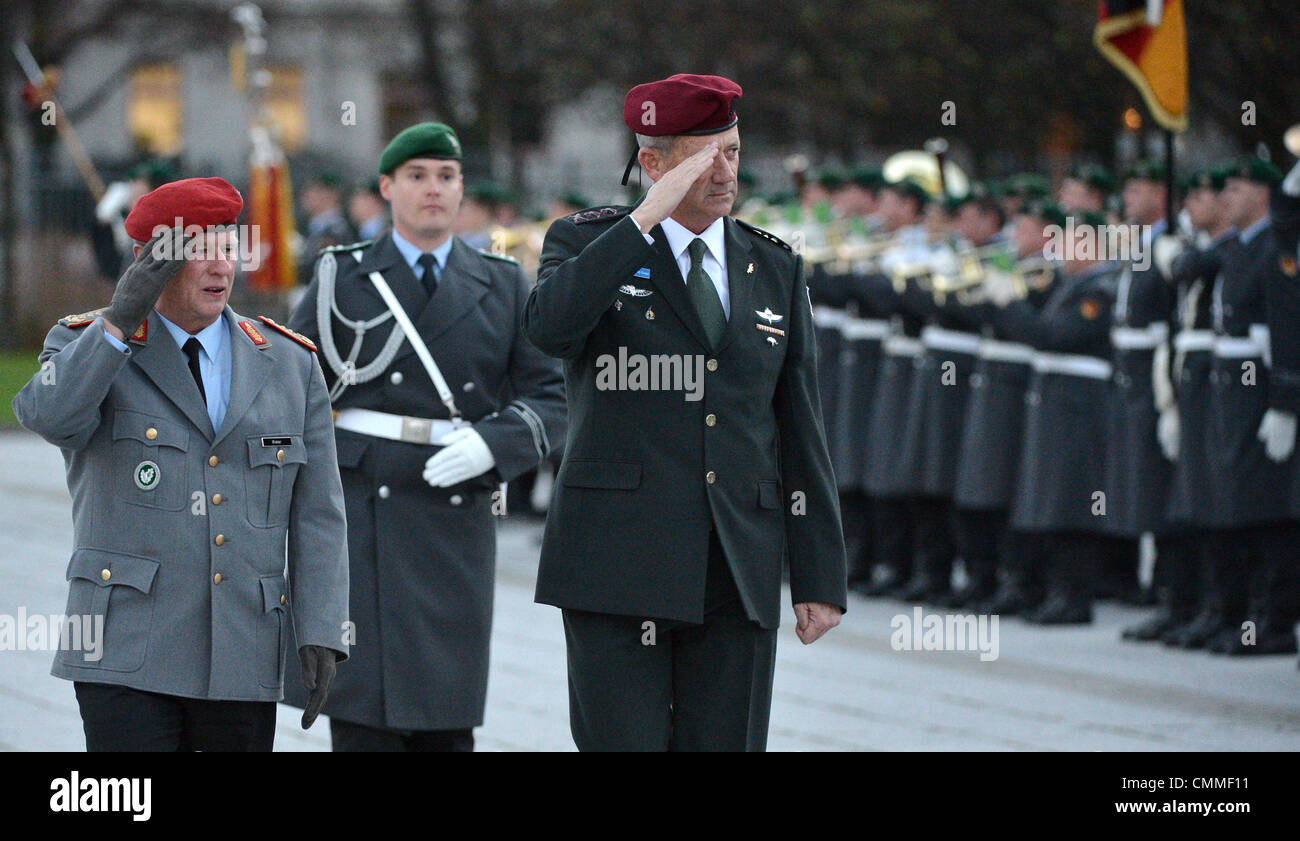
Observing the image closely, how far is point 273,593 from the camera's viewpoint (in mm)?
4797

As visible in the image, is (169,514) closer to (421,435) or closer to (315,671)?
(315,671)

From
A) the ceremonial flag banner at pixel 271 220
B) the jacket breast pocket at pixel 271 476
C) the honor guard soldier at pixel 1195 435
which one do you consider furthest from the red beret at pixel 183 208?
the ceremonial flag banner at pixel 271 220

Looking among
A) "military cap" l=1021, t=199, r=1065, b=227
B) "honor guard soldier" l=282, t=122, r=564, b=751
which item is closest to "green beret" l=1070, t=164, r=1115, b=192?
"military cap" l=1021, t=199, r=1065, b=227

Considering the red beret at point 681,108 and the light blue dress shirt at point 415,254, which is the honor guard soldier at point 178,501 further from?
the light blue dress shirt at point 415,254

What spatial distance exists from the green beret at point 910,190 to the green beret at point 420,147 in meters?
6.82

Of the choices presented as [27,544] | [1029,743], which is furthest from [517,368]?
[27,544]

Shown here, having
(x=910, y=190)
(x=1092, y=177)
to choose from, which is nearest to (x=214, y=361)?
(x=1092, y=177)

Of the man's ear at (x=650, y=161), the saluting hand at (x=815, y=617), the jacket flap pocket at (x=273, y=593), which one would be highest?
the man's ear at (x=650, y=161)

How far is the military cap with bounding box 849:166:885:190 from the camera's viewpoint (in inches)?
530

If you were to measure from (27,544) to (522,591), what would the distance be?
3.67 m

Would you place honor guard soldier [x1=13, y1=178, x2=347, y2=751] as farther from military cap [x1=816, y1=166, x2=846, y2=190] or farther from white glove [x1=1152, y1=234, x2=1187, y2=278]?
military cap [x1=816, y1=166, x2=846, y2=190]

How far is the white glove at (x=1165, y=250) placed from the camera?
1077cm

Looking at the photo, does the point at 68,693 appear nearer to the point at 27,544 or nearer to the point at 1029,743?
the point at 1029,743
